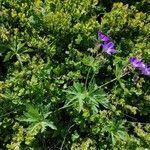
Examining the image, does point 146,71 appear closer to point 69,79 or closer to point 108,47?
point 108,47

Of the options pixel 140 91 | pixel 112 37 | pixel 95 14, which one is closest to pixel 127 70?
pixel 140 91

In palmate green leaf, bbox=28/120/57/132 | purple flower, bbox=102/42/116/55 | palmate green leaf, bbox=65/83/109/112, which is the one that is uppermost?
purple flower, bbox=102/42/116/55

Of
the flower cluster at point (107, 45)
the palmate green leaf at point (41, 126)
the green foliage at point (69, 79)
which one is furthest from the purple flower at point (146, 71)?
the palmate green leaf at point (41, 126)

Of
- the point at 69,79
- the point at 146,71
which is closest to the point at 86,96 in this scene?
the point at 69,79

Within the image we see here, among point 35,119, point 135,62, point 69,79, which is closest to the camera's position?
point 35,119

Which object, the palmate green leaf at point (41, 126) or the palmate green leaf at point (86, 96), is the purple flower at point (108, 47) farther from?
the palmate green leaf at point (41, 126)

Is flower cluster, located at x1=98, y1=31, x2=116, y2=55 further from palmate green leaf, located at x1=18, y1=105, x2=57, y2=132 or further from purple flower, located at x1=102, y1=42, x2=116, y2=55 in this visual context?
palmate green leaf, located at x1=18, y1=105, x2=57, y2=132

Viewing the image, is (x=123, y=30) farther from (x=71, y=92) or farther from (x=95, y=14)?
(x=71, y=92)

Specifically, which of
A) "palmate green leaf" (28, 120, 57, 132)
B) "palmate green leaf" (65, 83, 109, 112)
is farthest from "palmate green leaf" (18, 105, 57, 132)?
"palmate green leaf" (65, 83, 109, 112)
